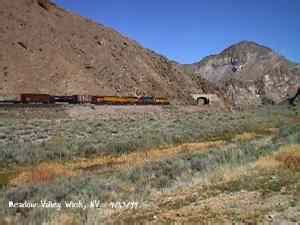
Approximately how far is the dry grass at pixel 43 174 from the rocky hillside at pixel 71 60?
1840 inches

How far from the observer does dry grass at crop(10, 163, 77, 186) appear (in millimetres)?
15403

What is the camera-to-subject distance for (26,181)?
15.4m

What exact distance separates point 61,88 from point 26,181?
54639 millimetres

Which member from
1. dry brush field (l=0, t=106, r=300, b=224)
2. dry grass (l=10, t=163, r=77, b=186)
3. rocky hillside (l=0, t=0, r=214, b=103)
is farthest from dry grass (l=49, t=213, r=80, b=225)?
rocky hillside (l=0, t=0, r=214, b=103)

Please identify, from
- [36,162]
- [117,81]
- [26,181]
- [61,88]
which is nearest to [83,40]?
[117,81]

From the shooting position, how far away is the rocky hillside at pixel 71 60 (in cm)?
6834

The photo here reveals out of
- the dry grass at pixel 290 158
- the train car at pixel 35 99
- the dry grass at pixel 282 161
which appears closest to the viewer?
the dry grass at pixel 290 158

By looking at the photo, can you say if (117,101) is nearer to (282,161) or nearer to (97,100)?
(97,100)

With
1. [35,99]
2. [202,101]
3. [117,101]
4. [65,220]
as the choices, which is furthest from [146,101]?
[65,220]

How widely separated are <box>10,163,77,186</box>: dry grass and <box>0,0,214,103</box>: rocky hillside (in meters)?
46.7

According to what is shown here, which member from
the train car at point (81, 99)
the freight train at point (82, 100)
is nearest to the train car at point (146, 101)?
the freight train at point (82, 100)

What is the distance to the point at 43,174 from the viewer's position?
16797 mm

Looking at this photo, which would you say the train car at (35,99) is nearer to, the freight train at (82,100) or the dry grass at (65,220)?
the freight train at (82,100)

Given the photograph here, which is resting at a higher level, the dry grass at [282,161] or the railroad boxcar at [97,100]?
the railroad boxcar at [97,100]
